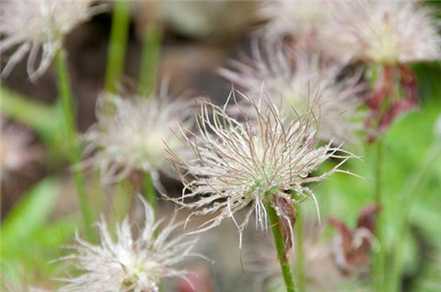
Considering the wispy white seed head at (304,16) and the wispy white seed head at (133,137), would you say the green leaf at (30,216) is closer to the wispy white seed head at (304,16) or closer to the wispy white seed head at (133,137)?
the wispy white seed head at (133,137)

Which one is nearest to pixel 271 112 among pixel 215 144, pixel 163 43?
pixel 215 144

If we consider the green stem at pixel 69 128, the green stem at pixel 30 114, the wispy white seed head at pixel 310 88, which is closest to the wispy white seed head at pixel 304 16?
the wispy white seed head at pixel 310 88

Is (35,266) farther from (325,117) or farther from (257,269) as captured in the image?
(325,117)

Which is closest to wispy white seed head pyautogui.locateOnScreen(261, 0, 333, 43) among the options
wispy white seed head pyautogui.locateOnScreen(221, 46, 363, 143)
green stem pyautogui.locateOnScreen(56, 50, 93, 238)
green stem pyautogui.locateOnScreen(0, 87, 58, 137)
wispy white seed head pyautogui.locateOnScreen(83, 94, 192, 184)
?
wispy white seed head pyautogui.locateOnScreen(221, 46, 363, 143)

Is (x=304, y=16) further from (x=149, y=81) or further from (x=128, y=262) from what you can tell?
(x=149, y=81)

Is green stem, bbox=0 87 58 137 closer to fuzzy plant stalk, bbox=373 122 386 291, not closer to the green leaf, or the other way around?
the green leaf
